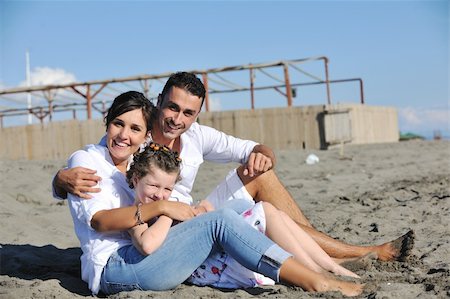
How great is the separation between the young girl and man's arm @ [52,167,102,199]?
190 mm

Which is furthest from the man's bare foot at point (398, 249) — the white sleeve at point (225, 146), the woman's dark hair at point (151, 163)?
the woman's dark hair at point (151, 163)

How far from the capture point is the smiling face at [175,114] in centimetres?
360

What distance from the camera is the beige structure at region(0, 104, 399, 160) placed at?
13.5m

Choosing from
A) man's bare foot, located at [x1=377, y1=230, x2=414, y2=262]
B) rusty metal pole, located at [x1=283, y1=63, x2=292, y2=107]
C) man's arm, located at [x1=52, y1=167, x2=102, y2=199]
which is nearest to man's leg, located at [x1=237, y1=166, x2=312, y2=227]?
man's bare foot, located at [x1=377, y1=230, x2=414, y2=262]

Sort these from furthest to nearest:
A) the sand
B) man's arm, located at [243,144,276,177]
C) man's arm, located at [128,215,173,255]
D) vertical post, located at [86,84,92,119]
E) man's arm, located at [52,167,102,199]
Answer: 1. vertical post, located at [86,84,92,119]
2. man's arm, located at [243,144,276,177]
3. the sand
4. man's arm, located at [52,167,102,199]
5. man's arm, located at [128,215,173,255]

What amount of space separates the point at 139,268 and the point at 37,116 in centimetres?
1367

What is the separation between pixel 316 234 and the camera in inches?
145

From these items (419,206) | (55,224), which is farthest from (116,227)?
(419,206)

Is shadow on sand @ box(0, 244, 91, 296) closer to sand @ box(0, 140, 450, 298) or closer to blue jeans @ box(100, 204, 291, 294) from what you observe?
sand @ box(0, 140, 450, 298)

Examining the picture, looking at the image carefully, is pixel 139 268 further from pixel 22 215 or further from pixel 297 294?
pixel 22 215

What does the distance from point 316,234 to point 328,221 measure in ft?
5.57

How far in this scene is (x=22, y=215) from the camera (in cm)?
533

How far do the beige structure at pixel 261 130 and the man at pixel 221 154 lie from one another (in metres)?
9.71

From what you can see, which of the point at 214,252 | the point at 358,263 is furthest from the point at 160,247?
the point at 358,263
